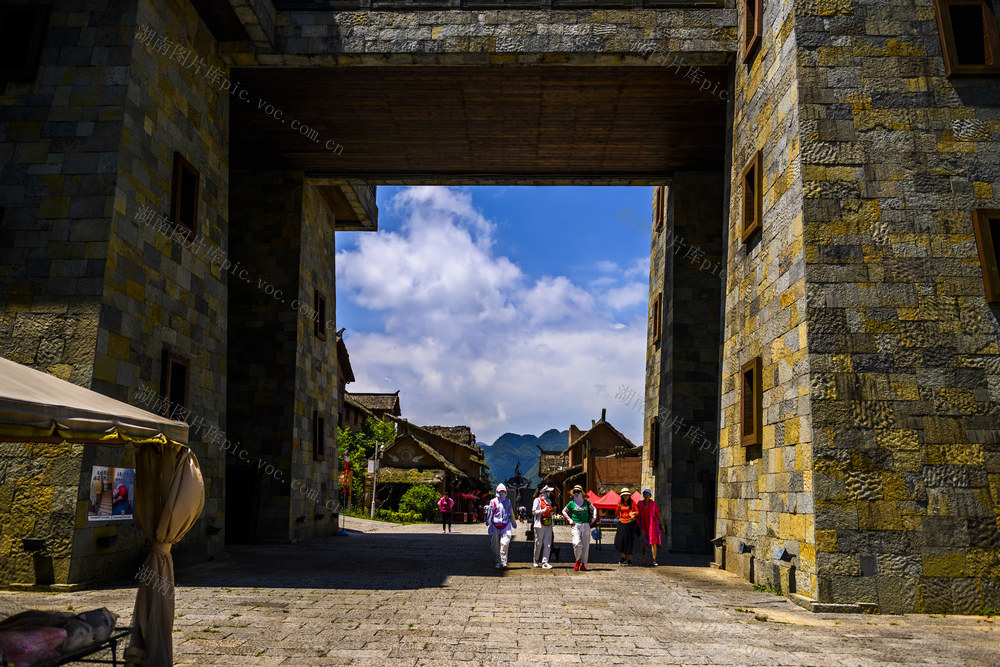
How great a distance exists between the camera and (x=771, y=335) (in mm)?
11859

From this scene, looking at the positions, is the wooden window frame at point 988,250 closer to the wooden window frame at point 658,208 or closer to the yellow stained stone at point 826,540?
the yellow stained stone at point 826,540

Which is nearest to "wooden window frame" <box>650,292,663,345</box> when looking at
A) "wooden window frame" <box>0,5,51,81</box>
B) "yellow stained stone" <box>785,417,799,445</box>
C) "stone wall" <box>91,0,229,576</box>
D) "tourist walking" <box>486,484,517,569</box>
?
"tourist walking" <box>486,484,517,569</box>

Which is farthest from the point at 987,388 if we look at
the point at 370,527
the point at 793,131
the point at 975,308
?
the point at 370,527

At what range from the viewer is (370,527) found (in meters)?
29.9

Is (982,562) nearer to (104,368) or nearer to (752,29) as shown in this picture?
(752,29)

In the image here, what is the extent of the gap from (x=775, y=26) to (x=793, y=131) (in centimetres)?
226

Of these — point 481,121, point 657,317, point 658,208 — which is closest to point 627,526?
point 657,317

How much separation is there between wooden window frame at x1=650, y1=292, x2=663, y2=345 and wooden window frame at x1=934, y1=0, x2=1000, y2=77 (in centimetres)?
1099

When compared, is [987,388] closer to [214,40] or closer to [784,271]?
[784,271]

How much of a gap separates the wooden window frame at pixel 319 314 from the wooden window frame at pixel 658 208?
9.90 m

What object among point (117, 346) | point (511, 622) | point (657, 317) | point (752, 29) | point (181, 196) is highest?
point (752, 29)

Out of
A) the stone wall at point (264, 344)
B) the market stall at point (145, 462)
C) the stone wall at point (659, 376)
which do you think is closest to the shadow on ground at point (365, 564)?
the stone wall at point (264, 344)

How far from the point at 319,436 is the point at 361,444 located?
25743mm

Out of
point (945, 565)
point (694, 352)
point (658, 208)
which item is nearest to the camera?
point (945, 565)
